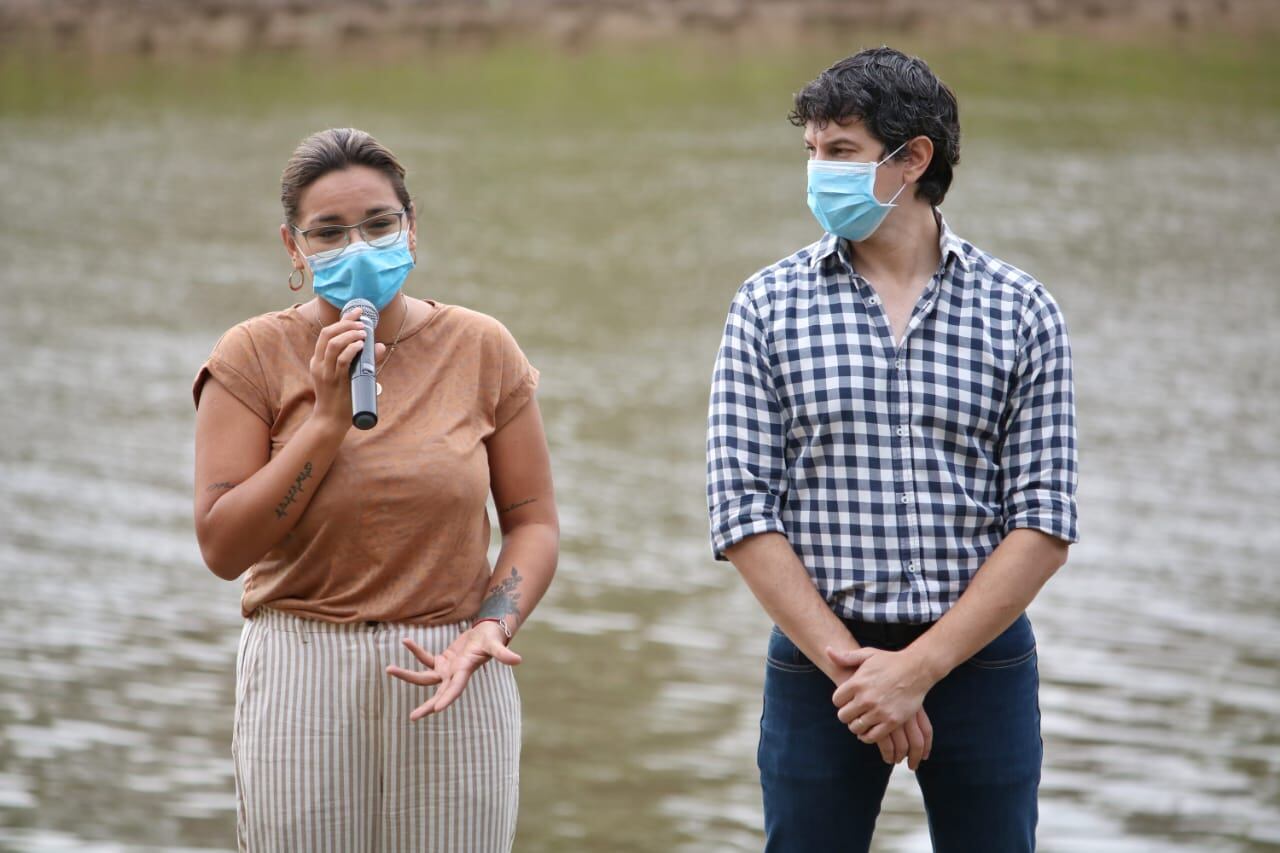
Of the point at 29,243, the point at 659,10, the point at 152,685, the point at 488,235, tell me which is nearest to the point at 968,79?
the point at 659,10

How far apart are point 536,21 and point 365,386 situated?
94.2ft

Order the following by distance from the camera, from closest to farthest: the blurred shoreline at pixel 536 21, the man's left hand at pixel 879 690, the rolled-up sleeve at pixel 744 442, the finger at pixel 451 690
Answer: the finger at pixel 451 690 < the man's left hand at pixel 879 690 < the rolled-up sleeve at pixel 744 442 < the blurred shoreline at pixel 536 21

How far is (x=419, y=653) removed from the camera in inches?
110

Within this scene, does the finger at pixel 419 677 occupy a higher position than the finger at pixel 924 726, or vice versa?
the finger at pixel 419 677

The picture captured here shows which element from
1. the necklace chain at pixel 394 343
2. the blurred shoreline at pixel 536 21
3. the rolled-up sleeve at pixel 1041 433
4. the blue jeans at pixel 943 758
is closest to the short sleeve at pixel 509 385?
the necklace chain at pixel 394 343

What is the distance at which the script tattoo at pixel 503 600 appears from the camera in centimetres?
293

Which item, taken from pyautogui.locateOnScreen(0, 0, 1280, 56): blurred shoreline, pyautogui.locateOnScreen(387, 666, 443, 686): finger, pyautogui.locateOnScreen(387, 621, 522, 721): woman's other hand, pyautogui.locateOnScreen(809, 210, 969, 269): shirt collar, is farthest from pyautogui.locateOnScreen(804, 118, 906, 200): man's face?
pyautogui.locateOnScreen(0, 0, 1280, 56): blurred shoreline

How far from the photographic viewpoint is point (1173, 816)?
5.58m

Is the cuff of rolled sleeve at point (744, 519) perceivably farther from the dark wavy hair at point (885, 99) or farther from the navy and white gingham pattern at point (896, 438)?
the dark wavy hair at point (885, 99)

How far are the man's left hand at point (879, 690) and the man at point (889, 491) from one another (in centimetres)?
2

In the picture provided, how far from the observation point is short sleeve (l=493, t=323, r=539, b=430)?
9.84ft

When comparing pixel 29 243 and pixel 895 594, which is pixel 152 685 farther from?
pixel 29 243

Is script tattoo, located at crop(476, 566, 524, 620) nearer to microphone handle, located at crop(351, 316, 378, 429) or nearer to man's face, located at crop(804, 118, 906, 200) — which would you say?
microphone handle, located at crop(351, 316, 378, 429)

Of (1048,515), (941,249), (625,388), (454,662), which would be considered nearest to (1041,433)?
(1048,515)
